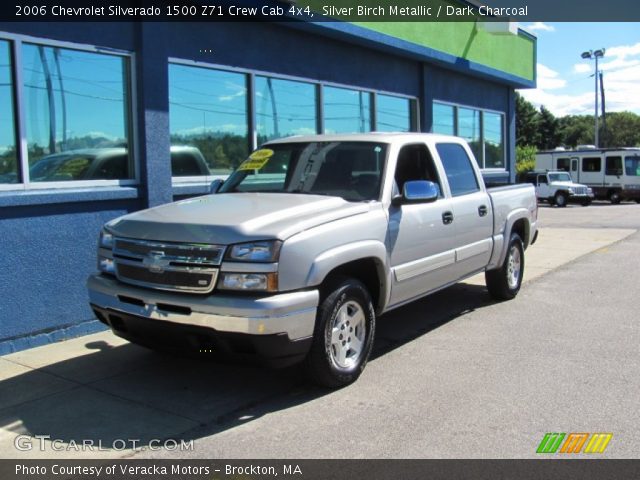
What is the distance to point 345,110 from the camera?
35.4 ft

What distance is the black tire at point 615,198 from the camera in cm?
2998

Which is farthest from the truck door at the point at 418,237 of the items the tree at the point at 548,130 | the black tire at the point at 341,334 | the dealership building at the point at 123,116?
the tree at the point at 548,130

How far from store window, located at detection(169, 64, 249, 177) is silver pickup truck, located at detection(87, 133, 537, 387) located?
6.69 ft

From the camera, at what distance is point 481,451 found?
3768mm

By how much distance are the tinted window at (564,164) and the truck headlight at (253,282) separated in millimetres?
30899

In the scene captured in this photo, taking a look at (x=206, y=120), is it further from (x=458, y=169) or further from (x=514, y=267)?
(x=514, y=267)

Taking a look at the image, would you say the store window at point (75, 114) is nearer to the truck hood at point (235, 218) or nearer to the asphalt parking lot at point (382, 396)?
the asphalt parking lot at point (382, 396)

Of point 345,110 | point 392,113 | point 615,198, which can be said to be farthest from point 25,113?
point 615,198

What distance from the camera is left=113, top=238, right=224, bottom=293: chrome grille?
4203 mm

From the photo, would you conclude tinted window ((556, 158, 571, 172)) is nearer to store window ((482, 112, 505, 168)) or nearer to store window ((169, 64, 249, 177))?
store window ((482, 112, 505, 168))

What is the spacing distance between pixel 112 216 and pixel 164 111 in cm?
139
